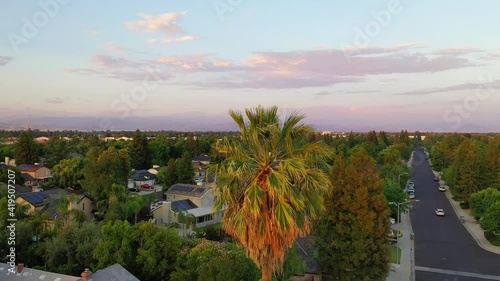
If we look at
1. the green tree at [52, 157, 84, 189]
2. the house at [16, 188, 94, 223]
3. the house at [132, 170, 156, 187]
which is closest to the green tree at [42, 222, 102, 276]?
the house at [16, 188, 94, 223]

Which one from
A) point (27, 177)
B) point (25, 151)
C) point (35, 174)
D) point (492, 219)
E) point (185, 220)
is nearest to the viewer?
point (492, 219)

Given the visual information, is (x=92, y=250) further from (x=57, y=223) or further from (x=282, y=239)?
(x=282, y=239)

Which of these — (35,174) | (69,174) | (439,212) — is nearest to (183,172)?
(69,174)

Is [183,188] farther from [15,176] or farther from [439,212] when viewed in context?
[439,212]

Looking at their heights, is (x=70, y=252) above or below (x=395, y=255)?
above

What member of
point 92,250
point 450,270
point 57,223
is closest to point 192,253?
point 92,250

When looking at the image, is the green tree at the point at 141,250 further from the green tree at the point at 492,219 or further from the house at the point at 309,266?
the green tree at the point at 492,219
